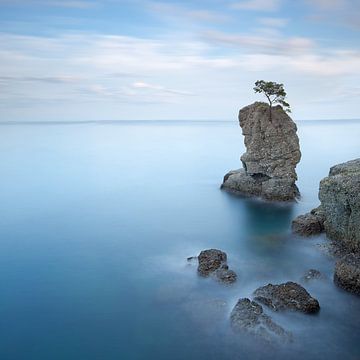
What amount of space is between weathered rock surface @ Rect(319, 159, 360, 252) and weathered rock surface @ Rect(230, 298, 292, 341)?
12.9 metres

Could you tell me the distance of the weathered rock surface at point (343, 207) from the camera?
A: 101 feet

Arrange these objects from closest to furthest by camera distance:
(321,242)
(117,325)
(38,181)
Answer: (117,325)
(321,242)
(38,181)

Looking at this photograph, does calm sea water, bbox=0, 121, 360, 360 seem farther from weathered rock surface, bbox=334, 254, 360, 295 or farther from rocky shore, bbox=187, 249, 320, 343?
weathered rock surface, bbox=334, 254, 360, 295

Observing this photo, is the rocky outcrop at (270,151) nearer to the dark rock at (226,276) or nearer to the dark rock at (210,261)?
the dark rock at (210,261)

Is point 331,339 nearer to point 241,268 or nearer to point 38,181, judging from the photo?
point 241,268

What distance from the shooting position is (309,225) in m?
37.1

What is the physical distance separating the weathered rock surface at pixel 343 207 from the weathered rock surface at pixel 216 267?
1073 cm

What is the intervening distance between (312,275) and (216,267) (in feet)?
23.3

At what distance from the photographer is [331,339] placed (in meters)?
21.2

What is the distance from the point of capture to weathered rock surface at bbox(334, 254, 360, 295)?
25688 mm

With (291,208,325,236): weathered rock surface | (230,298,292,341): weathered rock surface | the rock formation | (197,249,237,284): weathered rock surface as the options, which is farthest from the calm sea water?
the rock formation

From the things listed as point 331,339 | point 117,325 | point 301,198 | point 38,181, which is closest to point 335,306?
point 331,339

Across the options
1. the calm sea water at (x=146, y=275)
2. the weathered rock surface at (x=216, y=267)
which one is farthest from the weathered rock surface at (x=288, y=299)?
the weathered rock surface at (x=216, y=267)

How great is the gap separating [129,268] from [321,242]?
17.3 metres
